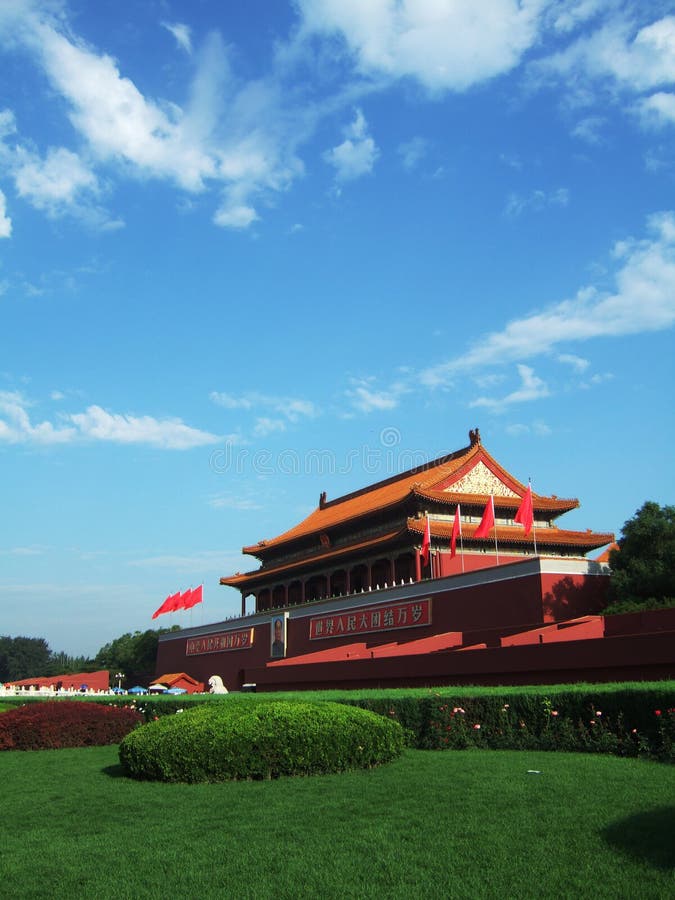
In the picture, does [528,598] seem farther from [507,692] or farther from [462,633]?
[507,692]

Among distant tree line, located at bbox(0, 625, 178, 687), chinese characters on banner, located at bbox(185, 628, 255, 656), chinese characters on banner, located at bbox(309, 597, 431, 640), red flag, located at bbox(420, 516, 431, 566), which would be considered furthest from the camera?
distant tree line, located at bbox(0, 625, 178, 687)

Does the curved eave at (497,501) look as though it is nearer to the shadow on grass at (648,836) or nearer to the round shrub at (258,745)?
the round shrub at (258,745)

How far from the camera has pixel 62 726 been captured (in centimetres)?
1181

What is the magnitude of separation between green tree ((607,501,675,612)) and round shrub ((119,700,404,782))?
36.4 feet

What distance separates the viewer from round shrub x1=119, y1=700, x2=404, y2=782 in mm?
7434

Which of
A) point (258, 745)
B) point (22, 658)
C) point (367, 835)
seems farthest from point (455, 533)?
point (22, 658)

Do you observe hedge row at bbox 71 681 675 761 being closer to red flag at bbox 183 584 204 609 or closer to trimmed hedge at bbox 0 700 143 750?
trimmed hedge at bbox 0 700 143 750

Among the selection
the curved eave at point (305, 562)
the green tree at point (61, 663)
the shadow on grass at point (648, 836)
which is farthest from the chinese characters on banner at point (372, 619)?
the green tree at point (61, 663)

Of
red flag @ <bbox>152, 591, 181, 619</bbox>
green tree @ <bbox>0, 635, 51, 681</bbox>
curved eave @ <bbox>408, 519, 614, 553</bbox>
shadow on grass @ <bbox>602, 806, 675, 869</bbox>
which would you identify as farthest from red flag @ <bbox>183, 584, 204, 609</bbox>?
green tree @ <bbox>0, 635, 51, 681</bbox>

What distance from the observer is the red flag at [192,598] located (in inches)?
1384

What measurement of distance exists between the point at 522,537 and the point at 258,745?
18771mm

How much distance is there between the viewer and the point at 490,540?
2489 centimetres

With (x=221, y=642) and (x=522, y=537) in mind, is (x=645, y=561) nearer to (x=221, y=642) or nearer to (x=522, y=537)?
(x=522, y=537)

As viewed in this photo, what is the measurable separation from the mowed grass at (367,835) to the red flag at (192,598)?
28.0 metres
